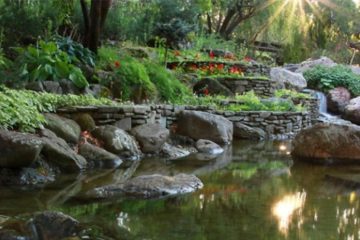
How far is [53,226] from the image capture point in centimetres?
358

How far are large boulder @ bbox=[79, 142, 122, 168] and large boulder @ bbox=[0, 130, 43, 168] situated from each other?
144 centimetres

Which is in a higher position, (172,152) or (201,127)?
(201,127)

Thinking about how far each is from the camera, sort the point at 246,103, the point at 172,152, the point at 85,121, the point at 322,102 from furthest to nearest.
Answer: the point at 322,102
the point at 246,103
the point at 172,152
the point at 85,121

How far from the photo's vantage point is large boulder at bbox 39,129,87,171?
6418 mm

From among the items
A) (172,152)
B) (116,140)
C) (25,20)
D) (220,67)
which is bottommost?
(172,152)

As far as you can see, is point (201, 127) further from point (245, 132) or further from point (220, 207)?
point (220, 207)

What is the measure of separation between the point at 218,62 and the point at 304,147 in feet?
22.7

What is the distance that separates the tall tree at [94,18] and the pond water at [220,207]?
191 inches

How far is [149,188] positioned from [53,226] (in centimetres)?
187

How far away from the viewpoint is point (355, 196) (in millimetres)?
5719

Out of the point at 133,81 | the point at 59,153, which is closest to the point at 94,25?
the point at 133,81

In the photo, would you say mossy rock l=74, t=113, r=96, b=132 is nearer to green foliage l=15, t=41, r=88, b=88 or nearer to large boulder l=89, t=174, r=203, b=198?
green foliage l=15, t=41, r=88, b=88

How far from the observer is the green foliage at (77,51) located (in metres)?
10.4

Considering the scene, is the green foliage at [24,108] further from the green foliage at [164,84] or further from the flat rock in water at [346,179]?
the flat rock in water at [346,179]
